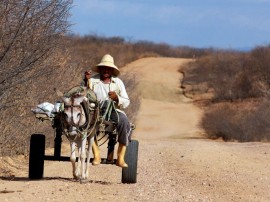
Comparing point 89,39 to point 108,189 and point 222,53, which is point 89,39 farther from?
point 108,189

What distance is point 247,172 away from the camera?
61.1 ft

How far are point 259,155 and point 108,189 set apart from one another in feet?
40.7

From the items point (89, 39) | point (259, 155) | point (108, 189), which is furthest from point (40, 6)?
point (89, 39)

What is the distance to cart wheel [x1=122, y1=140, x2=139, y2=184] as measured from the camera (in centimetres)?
1417

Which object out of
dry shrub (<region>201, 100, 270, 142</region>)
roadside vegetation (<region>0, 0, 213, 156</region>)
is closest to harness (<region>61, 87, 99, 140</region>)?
roadside vegetation (<region>0, 0, 213, 156</region>)

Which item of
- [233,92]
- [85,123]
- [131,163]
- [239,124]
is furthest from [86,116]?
[233,92]

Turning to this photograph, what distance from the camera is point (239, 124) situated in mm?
43438

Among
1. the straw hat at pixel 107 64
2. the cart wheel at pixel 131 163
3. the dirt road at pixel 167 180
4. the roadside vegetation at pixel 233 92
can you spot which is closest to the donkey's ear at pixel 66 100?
the straw hat at pixel 107 64

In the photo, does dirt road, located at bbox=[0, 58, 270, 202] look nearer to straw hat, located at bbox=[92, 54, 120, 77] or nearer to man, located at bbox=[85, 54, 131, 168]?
man, located at bbox=[85, 54, 131, 168]

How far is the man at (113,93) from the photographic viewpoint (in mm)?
13648

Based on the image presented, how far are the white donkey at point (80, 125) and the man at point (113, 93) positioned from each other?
1.43 feet

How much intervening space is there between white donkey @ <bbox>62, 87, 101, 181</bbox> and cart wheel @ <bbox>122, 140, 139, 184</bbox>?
0.68 meters

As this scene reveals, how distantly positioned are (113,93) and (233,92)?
59805 millimetres

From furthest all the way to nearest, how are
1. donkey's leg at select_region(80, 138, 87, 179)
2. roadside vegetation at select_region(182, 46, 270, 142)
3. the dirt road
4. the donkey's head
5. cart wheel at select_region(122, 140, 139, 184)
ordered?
roadside vegetation at select_region(182, 46, 270, 142) < cart wheel at select_region(122, 140, 139, 184) < donkey's leg at select_region(80, 138, 87, 179) < the donkey's head < the dirt road
